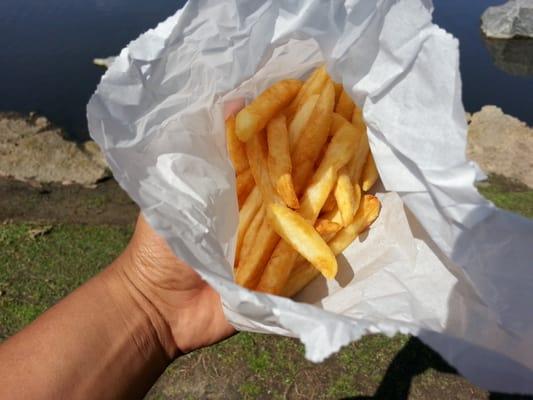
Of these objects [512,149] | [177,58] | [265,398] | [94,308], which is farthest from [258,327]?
[512,149]

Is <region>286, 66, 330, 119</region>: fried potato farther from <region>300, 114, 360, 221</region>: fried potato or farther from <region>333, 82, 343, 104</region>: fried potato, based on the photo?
<region>300, 114, 360, 221</region>: fried potato

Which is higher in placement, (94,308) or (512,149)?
(94,308)

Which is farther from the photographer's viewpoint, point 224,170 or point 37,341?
point 224,170

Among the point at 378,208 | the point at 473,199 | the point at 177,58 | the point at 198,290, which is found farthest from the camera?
the point at 198,290

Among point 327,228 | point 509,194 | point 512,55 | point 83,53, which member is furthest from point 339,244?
point 512,55

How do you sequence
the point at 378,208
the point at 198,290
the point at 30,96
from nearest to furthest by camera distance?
the point at 378,208 < the point at 198,290 < the point at 30,96

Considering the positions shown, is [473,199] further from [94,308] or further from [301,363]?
[301,363]

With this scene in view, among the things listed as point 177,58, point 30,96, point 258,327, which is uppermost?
point 177,58

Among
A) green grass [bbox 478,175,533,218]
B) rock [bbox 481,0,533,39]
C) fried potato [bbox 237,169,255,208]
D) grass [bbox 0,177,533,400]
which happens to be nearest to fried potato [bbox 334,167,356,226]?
fried potato [bbox 237,169,255,208]
